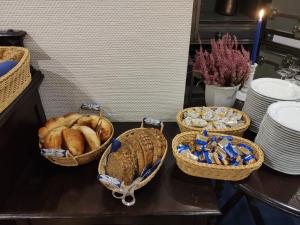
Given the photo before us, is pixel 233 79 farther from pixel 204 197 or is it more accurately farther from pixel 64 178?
pixel 64 178

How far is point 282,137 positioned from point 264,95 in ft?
0.57

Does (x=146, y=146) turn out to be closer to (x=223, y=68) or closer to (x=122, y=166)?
(x=122, y=166)

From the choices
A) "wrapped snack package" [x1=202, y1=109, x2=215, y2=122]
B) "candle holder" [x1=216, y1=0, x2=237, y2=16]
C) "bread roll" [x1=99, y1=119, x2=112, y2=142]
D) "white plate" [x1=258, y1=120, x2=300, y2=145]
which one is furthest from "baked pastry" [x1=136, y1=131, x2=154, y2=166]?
"candle holder" [x1=216, y1=0, x2=237, y2=16]

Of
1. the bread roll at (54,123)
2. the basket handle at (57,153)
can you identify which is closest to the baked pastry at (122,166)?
the basket handle at (57,153)

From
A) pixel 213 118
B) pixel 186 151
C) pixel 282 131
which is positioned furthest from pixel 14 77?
pixel 282 131

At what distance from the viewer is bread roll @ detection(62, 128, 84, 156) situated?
2.31 feet

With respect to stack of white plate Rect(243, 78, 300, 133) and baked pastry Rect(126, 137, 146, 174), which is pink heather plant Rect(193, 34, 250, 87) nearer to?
stack of white plate Rect(243, 78, 300, 133)

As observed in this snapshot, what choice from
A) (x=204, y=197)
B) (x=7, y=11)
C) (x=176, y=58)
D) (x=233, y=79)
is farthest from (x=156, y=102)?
(x=7, y=11)

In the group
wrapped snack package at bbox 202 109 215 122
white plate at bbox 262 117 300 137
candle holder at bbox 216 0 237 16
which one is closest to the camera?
white plate at bbox 262 117 300 137

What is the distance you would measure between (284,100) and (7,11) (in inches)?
35.1

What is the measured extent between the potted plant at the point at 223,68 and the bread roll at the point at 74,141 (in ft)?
1.58

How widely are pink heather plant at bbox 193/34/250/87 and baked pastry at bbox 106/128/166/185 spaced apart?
300mm

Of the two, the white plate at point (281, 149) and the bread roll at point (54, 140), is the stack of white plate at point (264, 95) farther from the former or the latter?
the bread roll at point (54, 140)

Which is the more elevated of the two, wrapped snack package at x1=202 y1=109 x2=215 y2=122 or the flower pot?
the flower pot
